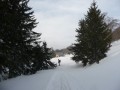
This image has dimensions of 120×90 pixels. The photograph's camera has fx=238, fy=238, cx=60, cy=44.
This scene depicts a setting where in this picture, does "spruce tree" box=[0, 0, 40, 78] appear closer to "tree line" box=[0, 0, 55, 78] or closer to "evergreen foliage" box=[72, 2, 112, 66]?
"tree line" box=[0, 0, 55, 78]

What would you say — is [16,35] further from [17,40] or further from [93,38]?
[93,38]

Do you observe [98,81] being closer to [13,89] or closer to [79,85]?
[79,85]

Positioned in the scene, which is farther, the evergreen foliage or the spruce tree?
the evergreen foliage

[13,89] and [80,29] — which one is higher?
[80,29]

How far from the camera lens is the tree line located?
18375 millimetres

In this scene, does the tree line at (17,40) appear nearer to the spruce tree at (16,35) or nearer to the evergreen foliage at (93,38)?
the spruce tree at (16,35)

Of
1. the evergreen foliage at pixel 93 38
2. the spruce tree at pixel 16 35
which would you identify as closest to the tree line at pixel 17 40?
the spruce tree at pixel 16 35

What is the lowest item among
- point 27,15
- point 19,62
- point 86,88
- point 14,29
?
point 86,88

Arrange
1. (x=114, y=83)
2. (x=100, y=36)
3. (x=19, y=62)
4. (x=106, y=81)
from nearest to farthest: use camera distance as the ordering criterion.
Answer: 1. (x=114, y=83)
2. (x=106, y=81)
3. (x=19, y=62)
4. (x=100, y=36)

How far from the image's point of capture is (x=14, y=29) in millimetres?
20984

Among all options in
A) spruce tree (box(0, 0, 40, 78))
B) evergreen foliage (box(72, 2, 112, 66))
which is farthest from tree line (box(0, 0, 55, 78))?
evergreen foliage (box(72, 2, 112, 66))

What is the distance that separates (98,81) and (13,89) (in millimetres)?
6355

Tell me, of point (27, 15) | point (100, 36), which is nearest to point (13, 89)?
point (27, 15)

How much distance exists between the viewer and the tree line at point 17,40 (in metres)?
18.4
